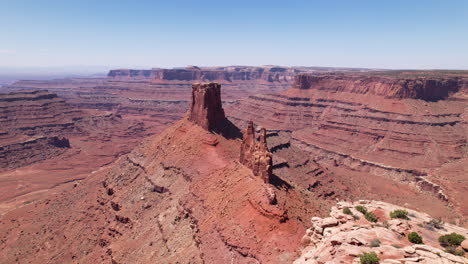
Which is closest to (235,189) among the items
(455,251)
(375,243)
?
(375,243)

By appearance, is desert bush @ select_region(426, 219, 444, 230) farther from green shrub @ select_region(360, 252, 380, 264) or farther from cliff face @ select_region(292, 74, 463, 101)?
cliff face @ select_region(292, 74, 463, 101)

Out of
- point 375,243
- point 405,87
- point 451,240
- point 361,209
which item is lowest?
point 361,209

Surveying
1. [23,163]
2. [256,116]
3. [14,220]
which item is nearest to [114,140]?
[23,163]

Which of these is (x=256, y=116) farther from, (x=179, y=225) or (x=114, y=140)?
(x=179, y=225)

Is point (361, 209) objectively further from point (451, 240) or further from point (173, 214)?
point (173, 214)

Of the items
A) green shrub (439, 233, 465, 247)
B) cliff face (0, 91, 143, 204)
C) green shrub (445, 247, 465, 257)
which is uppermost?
green shrub (445, 247, 465, 257)

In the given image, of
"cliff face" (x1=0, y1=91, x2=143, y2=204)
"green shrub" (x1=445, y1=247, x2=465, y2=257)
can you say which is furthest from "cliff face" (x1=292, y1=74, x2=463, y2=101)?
"green shrub" (x1=445, y1=247, x2=465, y2=257)

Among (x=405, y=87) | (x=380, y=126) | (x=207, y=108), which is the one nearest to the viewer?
(x=207, y=108)
